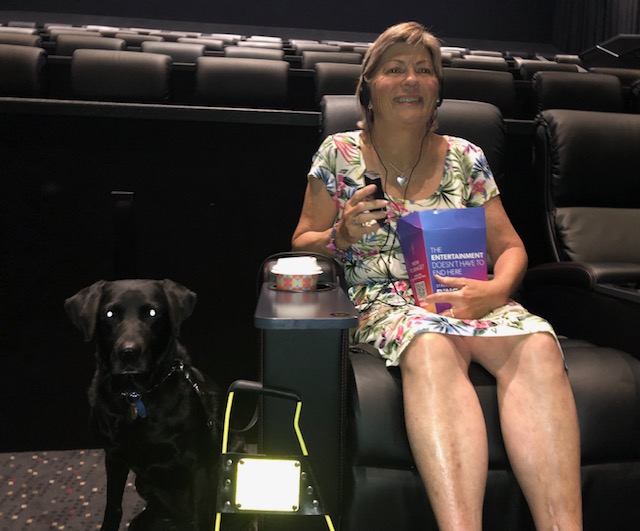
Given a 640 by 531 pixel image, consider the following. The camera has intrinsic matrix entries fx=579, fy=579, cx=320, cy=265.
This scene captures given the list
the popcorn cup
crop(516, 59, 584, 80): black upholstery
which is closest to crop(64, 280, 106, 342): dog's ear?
the popcorn cup

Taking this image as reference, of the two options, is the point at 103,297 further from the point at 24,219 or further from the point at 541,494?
the point at 541,494

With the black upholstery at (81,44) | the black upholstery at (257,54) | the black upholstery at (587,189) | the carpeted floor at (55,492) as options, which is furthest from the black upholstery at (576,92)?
the black upholstery at (81,44)

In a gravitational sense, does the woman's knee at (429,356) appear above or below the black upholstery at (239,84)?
below

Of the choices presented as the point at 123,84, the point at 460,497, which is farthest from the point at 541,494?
the point at 123,84

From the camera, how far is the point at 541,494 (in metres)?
1.03

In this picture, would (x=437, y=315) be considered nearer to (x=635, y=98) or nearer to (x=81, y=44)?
(x=635, y=98)

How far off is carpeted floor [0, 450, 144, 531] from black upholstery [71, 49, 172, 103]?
1.19 m

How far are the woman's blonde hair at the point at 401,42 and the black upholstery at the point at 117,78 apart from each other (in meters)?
0.90

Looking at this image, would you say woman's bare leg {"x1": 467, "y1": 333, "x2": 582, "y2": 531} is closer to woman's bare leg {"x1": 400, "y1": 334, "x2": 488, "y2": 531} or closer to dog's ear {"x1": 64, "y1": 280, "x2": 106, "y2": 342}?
woman's bare leg {"x1": 400, "y1": 334, "x2": 488, "y2": 531}

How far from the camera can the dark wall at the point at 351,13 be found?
8.75 metres

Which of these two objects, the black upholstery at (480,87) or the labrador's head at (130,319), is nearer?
the labrador's head at (130,319)

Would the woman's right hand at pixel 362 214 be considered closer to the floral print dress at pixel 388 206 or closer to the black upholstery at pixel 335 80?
the floral print dress at pixel 388 206

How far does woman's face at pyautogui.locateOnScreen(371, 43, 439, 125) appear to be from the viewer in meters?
1.43

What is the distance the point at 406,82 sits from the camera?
1423mm
